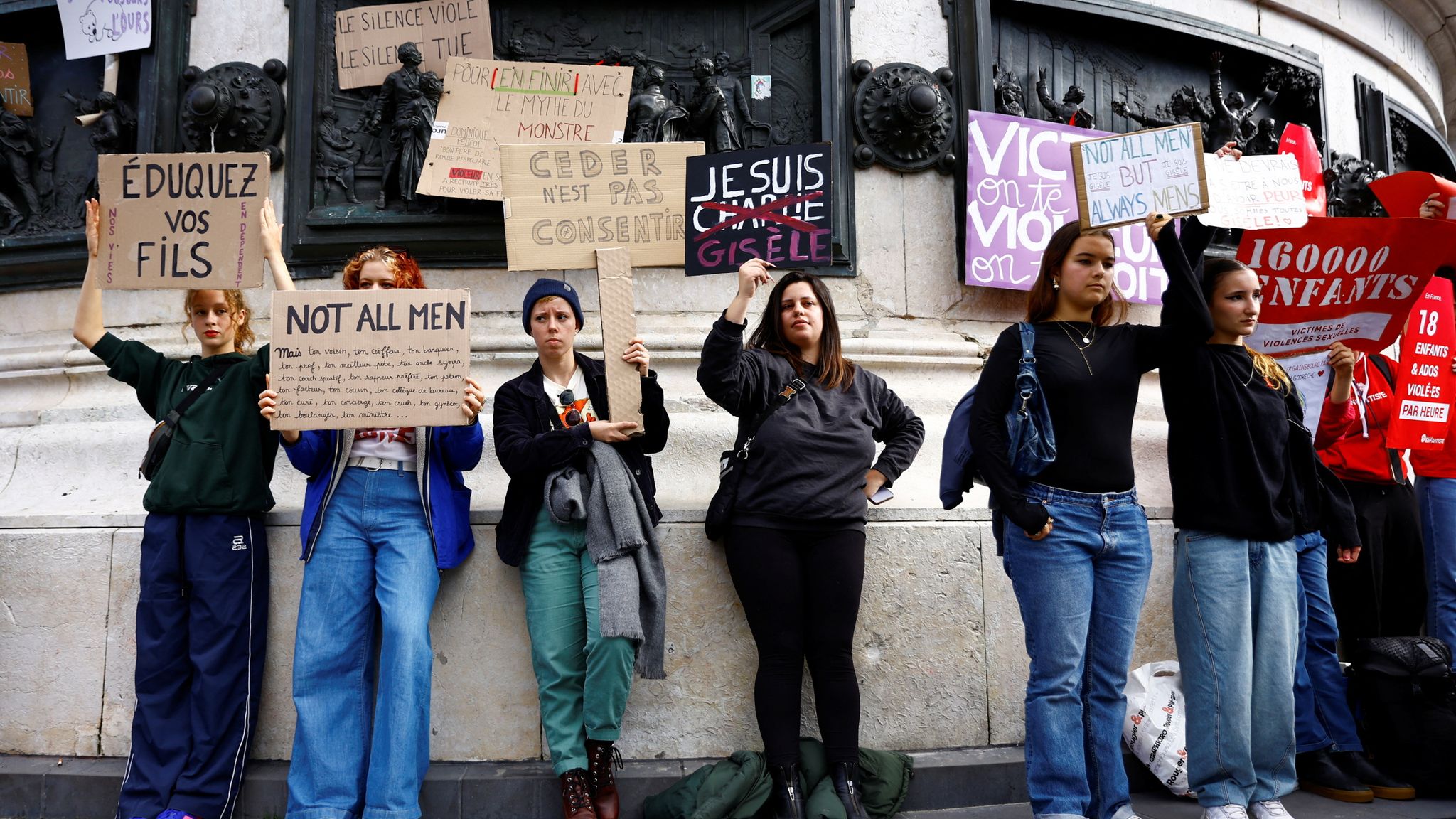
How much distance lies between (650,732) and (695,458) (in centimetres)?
125

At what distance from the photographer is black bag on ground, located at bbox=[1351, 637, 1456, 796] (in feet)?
14.3

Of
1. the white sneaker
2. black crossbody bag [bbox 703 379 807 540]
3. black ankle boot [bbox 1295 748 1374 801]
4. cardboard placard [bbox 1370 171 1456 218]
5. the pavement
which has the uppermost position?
cardboard placard [bbox 1370 171 1456 218]

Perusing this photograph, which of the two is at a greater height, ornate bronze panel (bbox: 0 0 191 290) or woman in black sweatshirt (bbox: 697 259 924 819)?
ornate bronze panel (bbox: 0 0 191 290)

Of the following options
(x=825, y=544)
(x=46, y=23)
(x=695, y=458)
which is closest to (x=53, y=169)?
(x=46, y=23)

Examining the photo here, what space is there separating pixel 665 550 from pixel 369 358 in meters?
1.43

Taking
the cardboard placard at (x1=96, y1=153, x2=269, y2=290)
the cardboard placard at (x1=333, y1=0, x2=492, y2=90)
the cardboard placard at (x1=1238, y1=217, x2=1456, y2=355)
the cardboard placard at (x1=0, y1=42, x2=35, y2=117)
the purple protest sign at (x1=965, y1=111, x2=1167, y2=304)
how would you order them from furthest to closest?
the cardboard placard at (x1=0, y1=42, x2=35, y2=117) < the purple protest sign at (x1=965, y1=111, x2=1167, y2=304) < the cardboard placard at (x1=333, y1=0, x2=492, y2=90) < the cardboard placard at (x1=1238, y1=217, x2=1456, y2=355) < the cardboard placard at (x1=96, y1=153, x2=269, y2=290)

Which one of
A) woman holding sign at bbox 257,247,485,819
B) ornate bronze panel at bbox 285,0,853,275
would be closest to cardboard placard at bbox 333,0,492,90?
ornate bronze panel at bbox 285,0,853,275

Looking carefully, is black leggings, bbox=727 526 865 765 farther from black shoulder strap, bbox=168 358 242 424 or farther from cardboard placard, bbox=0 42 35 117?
cardboard placard, bbox=0 42 35 117

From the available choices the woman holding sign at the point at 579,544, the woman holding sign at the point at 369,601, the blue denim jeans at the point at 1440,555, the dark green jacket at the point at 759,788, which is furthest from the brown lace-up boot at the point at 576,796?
the blue denim jeans at the point at 1440,555

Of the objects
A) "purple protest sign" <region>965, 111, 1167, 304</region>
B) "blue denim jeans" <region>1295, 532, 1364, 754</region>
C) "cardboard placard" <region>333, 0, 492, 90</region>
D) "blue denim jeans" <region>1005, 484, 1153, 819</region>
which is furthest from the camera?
"purple protest sign" <region>965, 111, 1167, 304</region>

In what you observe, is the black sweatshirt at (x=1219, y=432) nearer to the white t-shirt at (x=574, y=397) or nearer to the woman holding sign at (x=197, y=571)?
the white t-shirt at (x=574, y=397)

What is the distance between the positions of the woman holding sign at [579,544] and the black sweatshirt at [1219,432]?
189cm

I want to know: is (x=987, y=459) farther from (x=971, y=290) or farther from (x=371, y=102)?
(x=371, y=102)

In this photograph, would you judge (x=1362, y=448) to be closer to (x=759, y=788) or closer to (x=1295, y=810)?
Result: (x=1295, y=810)
